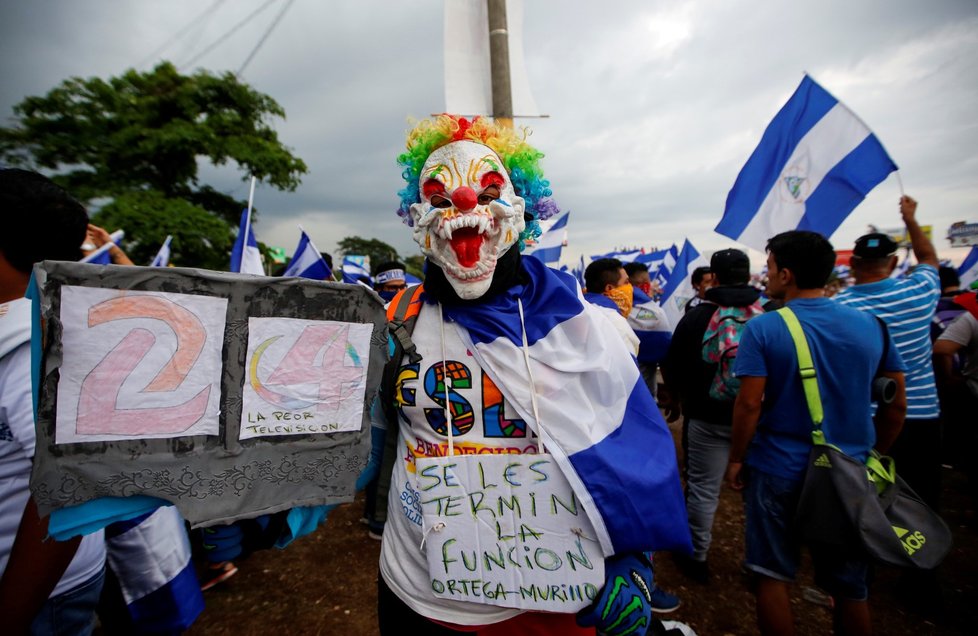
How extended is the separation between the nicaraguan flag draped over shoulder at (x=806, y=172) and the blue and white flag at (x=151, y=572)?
3.98 metres

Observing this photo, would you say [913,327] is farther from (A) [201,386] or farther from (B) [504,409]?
(A) [201,386]

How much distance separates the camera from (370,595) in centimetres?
311

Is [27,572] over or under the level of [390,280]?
under

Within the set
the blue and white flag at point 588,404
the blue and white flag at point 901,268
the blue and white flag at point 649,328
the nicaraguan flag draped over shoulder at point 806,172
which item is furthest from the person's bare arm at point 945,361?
the blue and white flag at point 588,404

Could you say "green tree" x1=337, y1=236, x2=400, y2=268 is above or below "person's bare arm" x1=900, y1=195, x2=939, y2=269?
above

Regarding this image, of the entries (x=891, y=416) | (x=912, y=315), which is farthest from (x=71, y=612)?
(x=912, y=315)

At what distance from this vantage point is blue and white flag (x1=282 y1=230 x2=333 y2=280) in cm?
496

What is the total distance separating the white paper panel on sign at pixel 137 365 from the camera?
91 centimetres

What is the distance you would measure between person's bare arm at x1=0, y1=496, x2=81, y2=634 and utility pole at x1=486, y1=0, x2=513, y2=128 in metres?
3.68

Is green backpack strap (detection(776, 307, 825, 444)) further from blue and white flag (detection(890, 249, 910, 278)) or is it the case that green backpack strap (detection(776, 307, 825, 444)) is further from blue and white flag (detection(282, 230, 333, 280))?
blue and white flag (detection(282, 230, 333, 280))

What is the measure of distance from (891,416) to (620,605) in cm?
208

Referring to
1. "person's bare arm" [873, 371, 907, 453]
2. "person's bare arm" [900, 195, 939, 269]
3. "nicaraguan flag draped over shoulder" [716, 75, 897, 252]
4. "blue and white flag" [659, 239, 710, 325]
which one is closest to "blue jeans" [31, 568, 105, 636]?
"person's bare arm" [873, 371, 907, 453]

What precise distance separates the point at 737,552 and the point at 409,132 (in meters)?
3.95

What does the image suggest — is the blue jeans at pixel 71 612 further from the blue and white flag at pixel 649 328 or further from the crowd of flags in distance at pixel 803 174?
the blue and white flag at pixel 649 328
